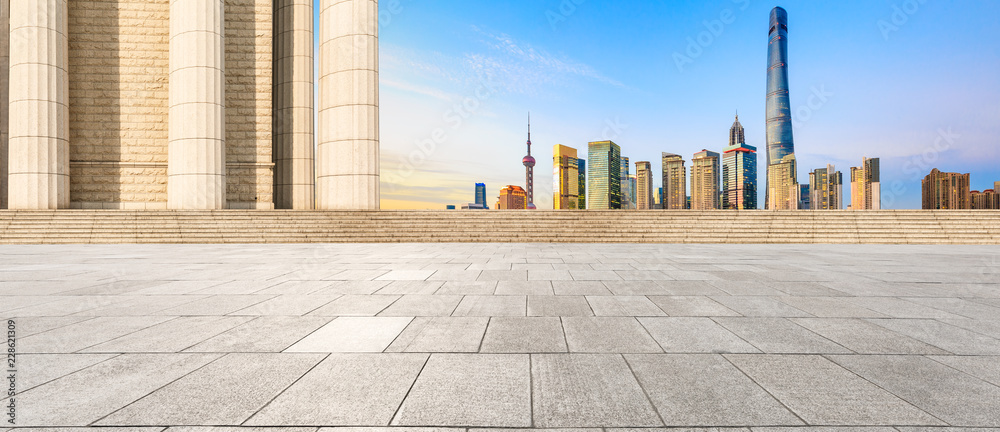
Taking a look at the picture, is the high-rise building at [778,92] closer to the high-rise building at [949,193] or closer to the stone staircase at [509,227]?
the high-rise building at [949,193]

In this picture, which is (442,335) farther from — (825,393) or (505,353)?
(825,393)

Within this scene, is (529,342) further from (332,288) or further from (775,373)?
(332,288)

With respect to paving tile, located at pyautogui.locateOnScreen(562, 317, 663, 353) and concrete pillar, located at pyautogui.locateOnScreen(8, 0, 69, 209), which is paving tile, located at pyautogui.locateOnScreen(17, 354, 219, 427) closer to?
paving tile, located at pyautogui.locateOnScreen(562, 317, 663, 353)

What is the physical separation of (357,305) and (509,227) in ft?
52.1

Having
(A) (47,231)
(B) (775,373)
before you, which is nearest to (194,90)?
(A) (47,231)

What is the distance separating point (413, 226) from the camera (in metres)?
21.9

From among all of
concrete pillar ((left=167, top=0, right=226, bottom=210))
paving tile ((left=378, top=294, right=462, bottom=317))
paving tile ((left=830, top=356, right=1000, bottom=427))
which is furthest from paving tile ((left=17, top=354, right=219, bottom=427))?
concrete pillar ((left=167, top=0, right=226, bottom=210))

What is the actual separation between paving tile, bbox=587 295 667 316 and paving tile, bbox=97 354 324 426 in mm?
3636

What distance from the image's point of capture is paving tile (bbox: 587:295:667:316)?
232 inches

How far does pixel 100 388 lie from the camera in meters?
3.36

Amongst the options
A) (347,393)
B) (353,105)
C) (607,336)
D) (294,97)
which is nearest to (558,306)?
(607,336)

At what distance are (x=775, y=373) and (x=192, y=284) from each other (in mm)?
9022

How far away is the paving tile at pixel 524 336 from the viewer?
437 centimetres

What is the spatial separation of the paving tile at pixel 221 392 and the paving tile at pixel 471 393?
1.04 meters
